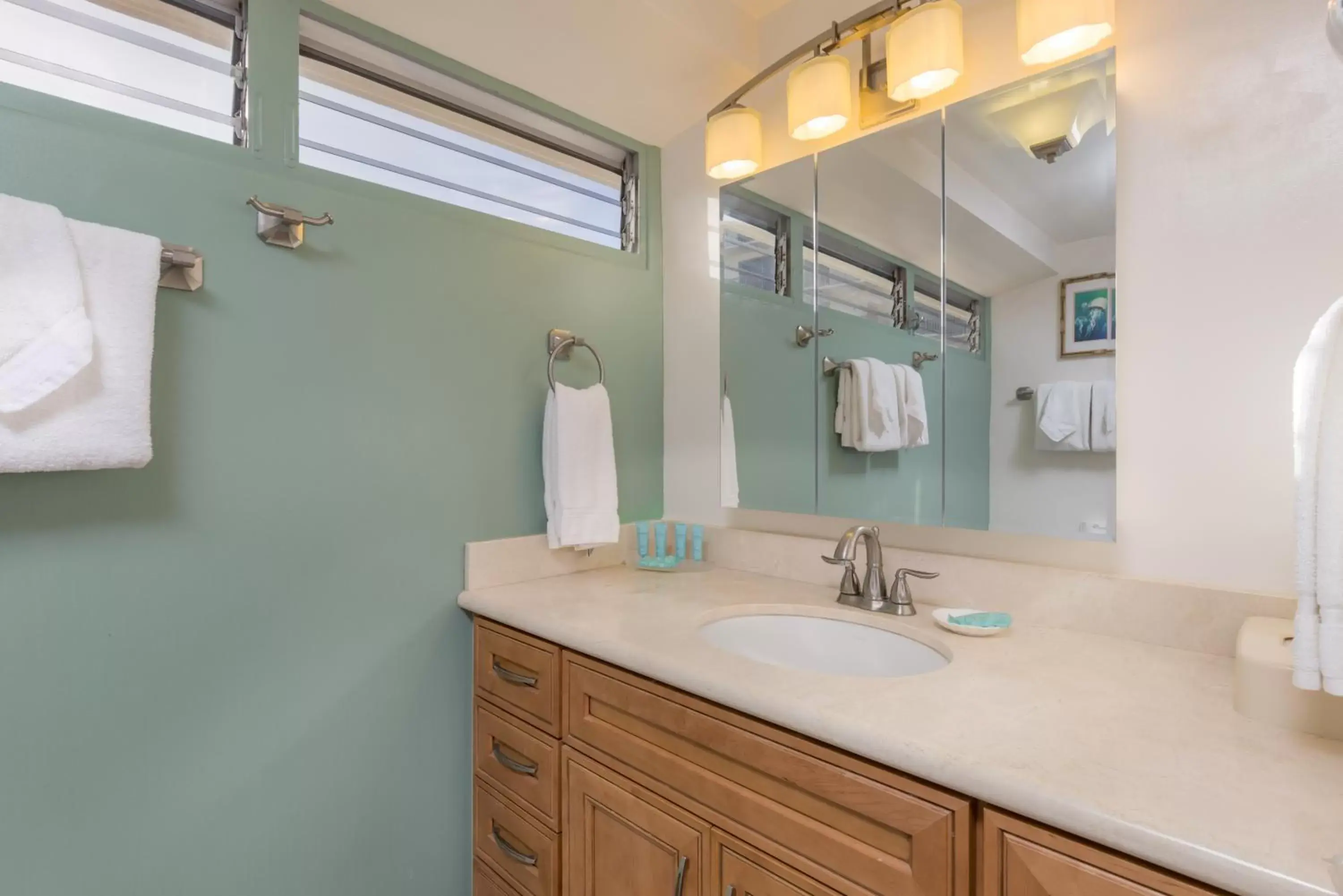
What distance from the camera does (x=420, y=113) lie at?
4.96ft

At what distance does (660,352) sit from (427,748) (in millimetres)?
1215

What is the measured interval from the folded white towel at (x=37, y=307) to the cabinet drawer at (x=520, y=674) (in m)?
0.86

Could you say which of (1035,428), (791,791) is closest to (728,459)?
(1035,428)

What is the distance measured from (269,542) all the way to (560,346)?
789 millimetres

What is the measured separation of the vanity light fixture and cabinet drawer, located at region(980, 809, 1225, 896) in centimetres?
128

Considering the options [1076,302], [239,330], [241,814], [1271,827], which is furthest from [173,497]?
[1076,302]

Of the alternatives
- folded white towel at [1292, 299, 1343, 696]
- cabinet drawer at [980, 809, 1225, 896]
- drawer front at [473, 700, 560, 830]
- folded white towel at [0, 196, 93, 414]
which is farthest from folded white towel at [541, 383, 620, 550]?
folded white towel at [1292, 299, 1343, 696]

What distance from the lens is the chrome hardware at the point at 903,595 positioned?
4.10ft

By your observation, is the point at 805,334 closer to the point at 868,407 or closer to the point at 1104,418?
the point at 868,407

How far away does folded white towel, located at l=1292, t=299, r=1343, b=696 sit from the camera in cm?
65

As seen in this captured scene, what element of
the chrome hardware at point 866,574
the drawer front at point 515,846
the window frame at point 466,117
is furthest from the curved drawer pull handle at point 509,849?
the window frame at point 466,117

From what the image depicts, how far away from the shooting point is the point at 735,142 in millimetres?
1621

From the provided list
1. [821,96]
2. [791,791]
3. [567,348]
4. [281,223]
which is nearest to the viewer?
[791,791]

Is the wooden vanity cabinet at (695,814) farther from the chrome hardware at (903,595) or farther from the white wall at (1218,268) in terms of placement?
the white wall at (1218,268)
